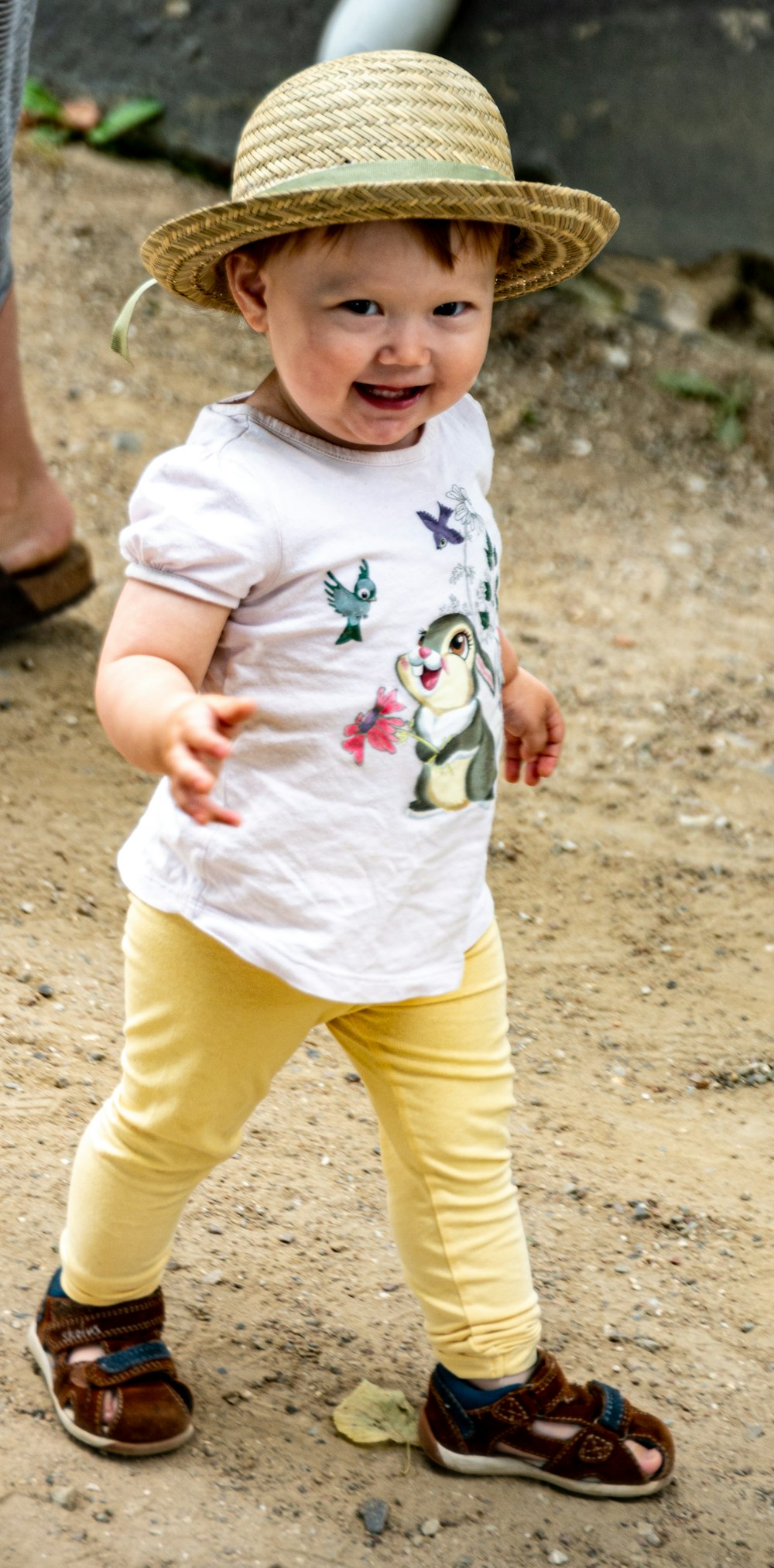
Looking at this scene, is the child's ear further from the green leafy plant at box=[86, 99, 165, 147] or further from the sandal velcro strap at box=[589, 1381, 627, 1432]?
the green leafy plant at box=[86, 99, 165, 147]

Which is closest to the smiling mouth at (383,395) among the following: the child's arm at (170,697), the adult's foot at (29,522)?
the child's arm at (170,697)

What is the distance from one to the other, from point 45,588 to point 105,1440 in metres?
2.04

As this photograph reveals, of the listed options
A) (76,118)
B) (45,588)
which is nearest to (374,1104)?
(45,588)

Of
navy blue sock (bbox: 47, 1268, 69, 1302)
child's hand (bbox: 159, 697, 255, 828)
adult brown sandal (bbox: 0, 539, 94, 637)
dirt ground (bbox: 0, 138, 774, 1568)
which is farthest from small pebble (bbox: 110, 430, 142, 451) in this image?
child's hand (bbox: 159, 697, 255, 828)

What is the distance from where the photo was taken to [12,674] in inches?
136

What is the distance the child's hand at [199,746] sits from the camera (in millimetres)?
1291

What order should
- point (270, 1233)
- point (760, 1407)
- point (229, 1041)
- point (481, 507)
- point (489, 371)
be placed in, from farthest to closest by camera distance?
point (489, 371) < point (270, 1233) < point (760, 1407) < point (481, 507) < point (229, 1041)

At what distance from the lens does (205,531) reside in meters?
1.48

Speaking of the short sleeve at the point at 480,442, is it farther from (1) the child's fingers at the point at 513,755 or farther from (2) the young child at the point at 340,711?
(1) the child's fingers at the point at 513,755

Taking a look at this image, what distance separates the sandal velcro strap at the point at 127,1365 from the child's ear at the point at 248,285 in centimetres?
115

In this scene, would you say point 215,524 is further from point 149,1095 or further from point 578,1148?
point 578,1148

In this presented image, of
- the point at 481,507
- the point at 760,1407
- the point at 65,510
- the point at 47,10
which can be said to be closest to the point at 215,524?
the point at 481,507

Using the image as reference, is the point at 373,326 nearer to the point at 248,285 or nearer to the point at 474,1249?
the point at 248,285

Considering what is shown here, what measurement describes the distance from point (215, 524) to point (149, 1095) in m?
0.60
